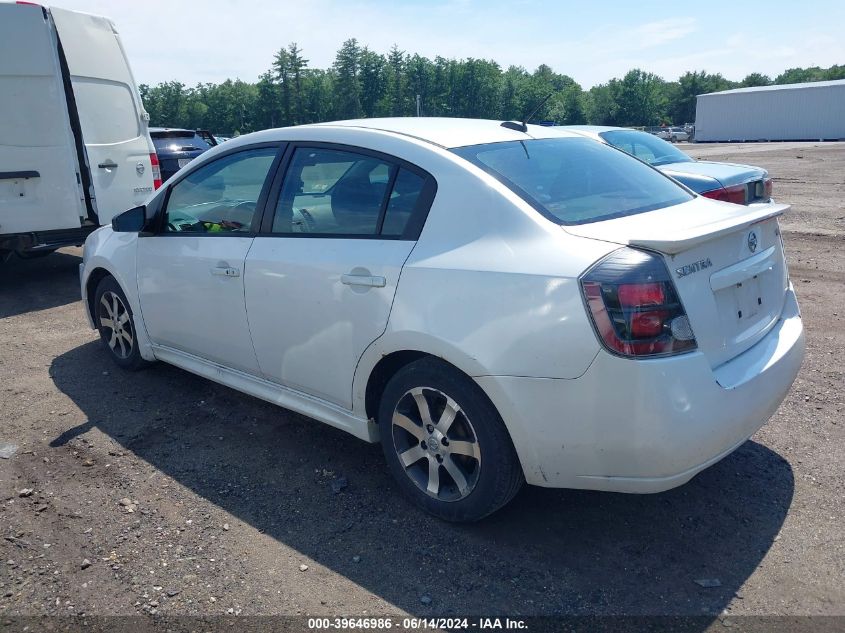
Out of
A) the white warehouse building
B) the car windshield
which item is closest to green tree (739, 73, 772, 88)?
the white warehouse building

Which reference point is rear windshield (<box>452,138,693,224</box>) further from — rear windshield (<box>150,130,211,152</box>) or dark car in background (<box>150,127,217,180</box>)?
rear windshield (<box>150,130,211,152</box>)

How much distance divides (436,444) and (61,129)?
257 inches

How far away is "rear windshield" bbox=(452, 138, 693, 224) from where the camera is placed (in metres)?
3.00

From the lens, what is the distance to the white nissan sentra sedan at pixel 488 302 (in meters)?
2.54

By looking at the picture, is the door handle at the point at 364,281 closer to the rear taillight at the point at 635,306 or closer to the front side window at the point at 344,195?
the front side window at the point at 344,195

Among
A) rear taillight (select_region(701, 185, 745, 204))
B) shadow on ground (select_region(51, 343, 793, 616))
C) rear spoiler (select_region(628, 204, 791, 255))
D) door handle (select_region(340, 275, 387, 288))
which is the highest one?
rear spoiler (select_region(628, 204, 791, 255))

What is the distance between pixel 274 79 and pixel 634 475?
92405mm

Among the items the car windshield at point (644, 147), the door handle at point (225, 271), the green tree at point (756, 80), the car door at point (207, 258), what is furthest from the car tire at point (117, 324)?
the green tree at point (756, 80)

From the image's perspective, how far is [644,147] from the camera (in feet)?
28.9

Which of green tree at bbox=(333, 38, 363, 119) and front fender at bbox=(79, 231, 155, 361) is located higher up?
green tree at bbox=(333, 38, 363, 119)

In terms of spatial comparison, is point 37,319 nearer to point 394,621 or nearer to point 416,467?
point 416,467

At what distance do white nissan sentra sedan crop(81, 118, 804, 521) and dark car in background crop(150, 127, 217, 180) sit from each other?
26.3ft

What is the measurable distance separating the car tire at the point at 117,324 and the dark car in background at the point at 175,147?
6.65 meters

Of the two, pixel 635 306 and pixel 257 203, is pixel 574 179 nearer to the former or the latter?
pixel 635 306
